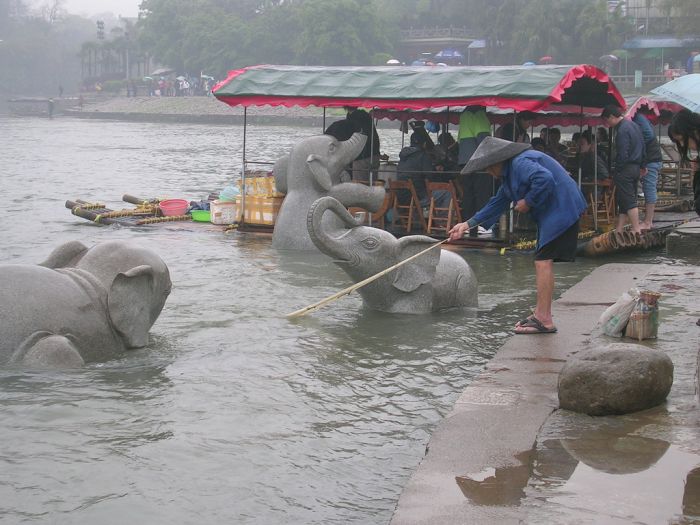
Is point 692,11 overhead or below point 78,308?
overhead

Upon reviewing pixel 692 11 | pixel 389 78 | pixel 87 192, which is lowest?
pixel 87 192

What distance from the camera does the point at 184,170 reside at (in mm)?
34375

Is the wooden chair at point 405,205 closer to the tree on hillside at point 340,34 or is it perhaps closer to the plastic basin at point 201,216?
the plastic basin at point 201,216

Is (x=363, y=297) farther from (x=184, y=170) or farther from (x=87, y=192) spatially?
(x=184, y=170)

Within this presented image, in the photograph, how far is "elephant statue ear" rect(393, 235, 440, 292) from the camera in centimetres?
999

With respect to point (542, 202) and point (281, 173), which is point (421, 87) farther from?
point (542, 202)

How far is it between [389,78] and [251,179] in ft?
8.61

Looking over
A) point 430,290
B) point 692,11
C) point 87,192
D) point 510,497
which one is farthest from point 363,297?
point 692,11

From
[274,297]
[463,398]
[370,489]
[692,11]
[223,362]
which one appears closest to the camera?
[370,489]

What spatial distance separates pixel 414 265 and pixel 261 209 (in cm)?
626

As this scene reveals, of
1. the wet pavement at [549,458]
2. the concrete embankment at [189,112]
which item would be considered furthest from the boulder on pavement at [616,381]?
the concrete embankment at [189,112]

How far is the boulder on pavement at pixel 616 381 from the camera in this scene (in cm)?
611

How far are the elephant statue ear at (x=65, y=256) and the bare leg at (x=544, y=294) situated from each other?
3.33 metres

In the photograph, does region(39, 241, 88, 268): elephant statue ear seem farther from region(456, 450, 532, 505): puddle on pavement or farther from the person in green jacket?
the person in green jacket
